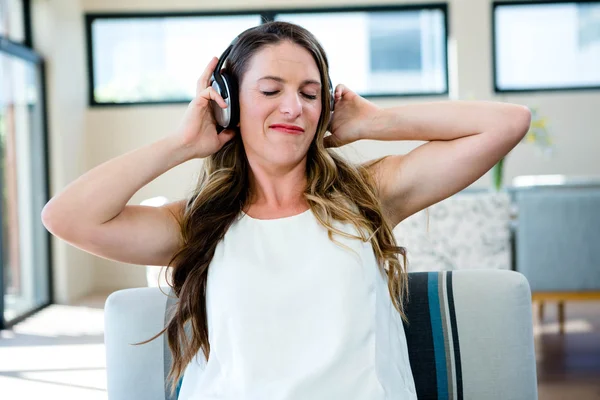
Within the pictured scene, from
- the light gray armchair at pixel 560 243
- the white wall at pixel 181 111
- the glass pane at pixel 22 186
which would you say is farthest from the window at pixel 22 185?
the light gray armchair at pixel 560 243

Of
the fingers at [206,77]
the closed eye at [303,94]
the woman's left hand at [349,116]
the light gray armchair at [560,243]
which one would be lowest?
the light gray armchair at [560,243]

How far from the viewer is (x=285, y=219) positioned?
4.52 ft

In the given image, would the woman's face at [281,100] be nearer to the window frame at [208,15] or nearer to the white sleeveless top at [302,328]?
the white sleeveless top at [302,328]

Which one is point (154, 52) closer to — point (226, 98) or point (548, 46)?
point (548, 46)

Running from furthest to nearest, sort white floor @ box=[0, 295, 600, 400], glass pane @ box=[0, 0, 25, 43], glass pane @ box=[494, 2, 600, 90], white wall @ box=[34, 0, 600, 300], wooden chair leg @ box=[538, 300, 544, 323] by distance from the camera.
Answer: glass pane @ box=[494, 2, 600, 90]
white wall @ box=[34, 0, 600, 300]
glass pane @ box=[0, 0, 25, 43]
wooden chair leg @ box=[538, 300, 544, 323]
white floor @ box=[0, 295, 600, 400]

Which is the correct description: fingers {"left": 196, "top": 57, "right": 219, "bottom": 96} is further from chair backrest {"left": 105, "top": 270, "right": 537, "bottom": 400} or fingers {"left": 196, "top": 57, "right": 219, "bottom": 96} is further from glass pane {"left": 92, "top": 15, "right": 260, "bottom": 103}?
glass pane {"left": 92, "top": 15, "right": 260, "bottom": 103}

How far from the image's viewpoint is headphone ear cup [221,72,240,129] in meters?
1.39

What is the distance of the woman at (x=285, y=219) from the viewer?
4.06 feet

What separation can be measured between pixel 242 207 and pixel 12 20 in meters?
4.93

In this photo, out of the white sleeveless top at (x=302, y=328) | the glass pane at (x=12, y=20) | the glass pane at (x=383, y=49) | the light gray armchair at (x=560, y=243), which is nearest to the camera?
the white sleeveless top at (x=302, y=328)

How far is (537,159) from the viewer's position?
680cm

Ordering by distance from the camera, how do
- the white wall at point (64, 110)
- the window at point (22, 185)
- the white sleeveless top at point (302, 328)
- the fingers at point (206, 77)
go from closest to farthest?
the white sleeveless top at point (302, 328) < the fingers at point (206, 77) < the window at point (22, 185) < the white wall at point (64, 110)

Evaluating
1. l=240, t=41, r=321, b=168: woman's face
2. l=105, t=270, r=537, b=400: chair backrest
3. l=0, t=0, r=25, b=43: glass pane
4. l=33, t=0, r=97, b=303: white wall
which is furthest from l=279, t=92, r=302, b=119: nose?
l=33, t=0, r=97, b=303: white wall

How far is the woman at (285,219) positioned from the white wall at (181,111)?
16.8 feet
